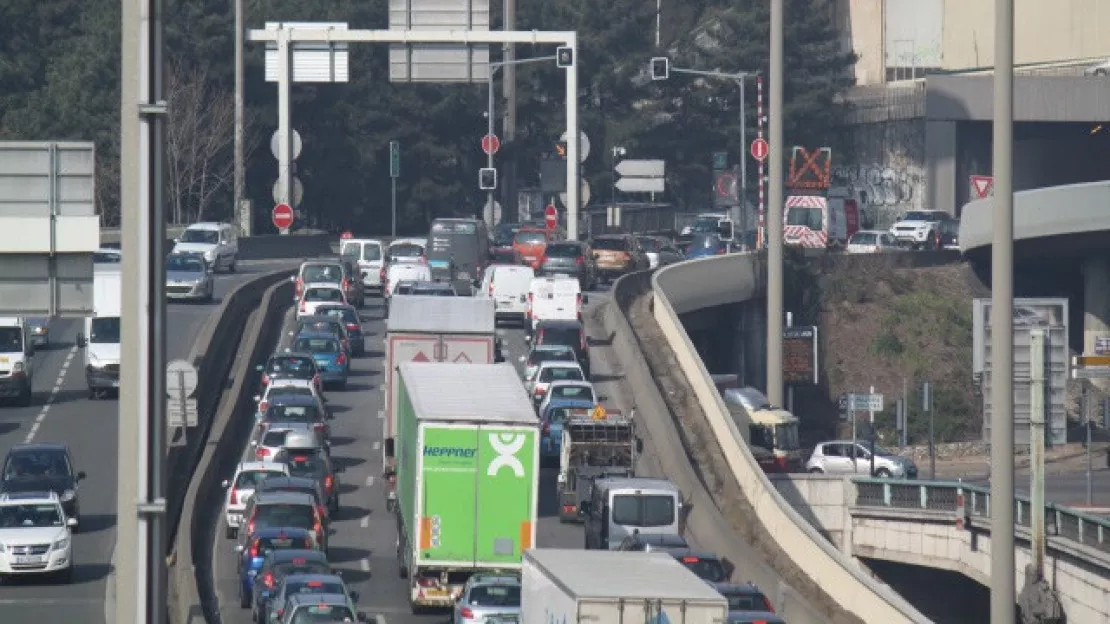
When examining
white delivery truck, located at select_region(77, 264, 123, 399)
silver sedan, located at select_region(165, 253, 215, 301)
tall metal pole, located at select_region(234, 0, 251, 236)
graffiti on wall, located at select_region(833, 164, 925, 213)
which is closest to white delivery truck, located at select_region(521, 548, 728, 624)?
white delivery truck, located at select_region(77, 264, 123, 399)

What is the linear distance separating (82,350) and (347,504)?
21.3m

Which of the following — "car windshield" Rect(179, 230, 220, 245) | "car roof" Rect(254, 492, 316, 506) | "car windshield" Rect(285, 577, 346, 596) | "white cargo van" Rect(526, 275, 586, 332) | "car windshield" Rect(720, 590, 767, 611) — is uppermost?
"car windshield" Rect(179, 230, 220, 245)

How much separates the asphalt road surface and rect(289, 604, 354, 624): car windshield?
19.0 feet

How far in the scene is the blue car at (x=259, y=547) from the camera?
33.2 meters

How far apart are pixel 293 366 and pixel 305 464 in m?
11.2

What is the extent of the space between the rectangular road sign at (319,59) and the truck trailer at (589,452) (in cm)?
4151

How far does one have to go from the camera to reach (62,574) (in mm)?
35781

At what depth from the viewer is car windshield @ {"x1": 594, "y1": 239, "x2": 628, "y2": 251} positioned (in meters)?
78.8

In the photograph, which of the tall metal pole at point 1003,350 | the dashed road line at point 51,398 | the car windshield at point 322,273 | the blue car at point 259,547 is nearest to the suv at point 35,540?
the blue car at point 259,547

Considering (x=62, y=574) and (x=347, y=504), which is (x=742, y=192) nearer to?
(x=347, y=504)

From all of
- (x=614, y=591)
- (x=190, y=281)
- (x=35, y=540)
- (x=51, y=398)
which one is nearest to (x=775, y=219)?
(x=35, y=540)

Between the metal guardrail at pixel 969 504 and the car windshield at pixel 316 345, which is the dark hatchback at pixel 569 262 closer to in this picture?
the car windshield at pixel 316 345

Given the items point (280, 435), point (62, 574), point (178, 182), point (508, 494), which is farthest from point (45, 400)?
point (178, 182)

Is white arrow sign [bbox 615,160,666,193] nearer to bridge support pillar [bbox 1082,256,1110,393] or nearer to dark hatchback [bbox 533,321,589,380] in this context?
bridge support pillar [bbox 1082,256,1110,393]
